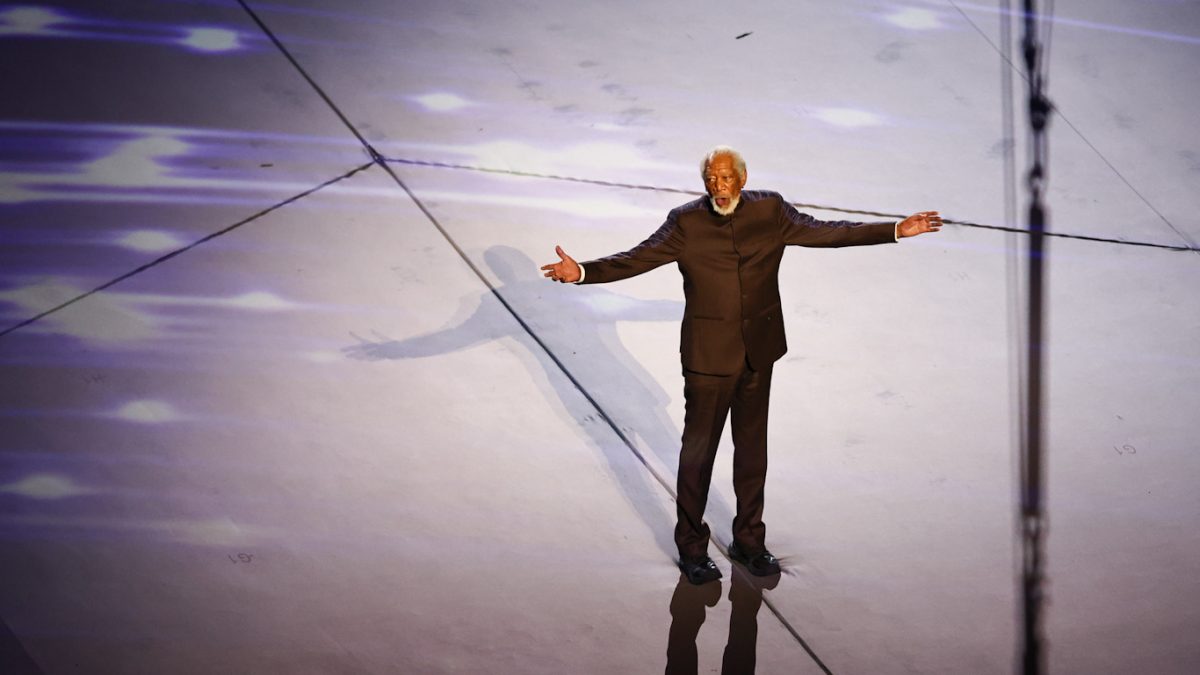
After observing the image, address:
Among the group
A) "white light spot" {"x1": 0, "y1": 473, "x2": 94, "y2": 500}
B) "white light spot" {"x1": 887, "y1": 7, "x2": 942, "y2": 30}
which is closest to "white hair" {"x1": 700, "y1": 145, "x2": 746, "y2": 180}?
"white light spot" {"x1": 0, "y1": 473, "x2": 94, "y2": 500}

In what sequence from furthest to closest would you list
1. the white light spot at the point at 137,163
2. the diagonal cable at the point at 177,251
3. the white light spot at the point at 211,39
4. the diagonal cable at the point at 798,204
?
the white light spot at the point at 211,39
the white light spot at the point at 137,163
the diagonal cable at the point at 798,204
the diagonal cable at the point at 177,251

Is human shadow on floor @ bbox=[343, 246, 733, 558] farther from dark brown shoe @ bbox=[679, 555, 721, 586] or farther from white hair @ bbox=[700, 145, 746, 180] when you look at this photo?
white hair @ bbox=[700, 145, 746, 180]

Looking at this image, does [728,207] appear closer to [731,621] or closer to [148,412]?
[731,621]

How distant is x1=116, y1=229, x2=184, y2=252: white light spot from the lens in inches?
207

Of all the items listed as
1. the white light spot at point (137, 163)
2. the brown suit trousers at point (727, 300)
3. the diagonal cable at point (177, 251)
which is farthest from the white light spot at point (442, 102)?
the brown suit trousers at point (727, 300)

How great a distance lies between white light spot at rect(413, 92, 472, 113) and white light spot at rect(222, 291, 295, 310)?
140 centimetres

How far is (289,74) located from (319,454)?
250 cm

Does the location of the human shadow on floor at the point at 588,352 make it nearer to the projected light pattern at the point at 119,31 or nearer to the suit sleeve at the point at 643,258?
the suit sleeve at the point at 643,258

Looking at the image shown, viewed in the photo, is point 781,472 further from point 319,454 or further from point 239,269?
point 239,269

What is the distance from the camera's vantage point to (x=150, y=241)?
528cm

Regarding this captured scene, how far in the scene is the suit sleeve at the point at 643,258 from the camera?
3.69m

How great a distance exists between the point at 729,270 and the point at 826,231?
1.11ft

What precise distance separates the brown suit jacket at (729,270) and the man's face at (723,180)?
0.06m

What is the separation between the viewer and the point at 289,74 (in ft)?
20.2
